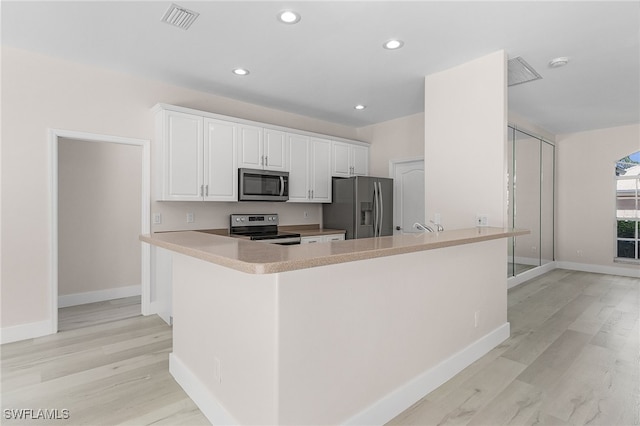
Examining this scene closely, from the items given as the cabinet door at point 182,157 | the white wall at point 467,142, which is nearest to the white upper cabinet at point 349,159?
the white wall at point 467,142

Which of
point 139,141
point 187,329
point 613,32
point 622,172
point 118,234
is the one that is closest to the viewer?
point 187,329

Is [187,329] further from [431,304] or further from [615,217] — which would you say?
[615,217]

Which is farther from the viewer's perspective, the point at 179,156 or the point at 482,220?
the point at 179,156

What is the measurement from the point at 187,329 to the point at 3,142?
2.44 meters

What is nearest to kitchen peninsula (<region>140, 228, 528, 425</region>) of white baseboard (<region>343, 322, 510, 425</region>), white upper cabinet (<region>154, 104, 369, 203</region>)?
white baseboard (<region>343, 322, 510, 425</region>)

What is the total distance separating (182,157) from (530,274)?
5461mm

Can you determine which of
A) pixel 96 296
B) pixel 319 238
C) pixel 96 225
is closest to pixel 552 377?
pixel 319 238

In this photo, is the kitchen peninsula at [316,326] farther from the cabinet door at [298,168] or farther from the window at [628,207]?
the window at [628,207]

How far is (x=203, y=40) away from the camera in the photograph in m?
2.81

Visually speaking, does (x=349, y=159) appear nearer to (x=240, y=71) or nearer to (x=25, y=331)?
(x=240, y=71)

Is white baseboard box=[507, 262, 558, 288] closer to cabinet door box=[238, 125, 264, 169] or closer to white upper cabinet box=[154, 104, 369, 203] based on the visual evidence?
white upper cabinet box=[154, 104, 369, 203]

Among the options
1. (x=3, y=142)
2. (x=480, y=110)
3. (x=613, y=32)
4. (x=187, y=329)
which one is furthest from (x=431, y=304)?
(x=3, y=142)

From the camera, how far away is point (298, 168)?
468 centimetres

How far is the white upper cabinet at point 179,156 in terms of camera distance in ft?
11.8
